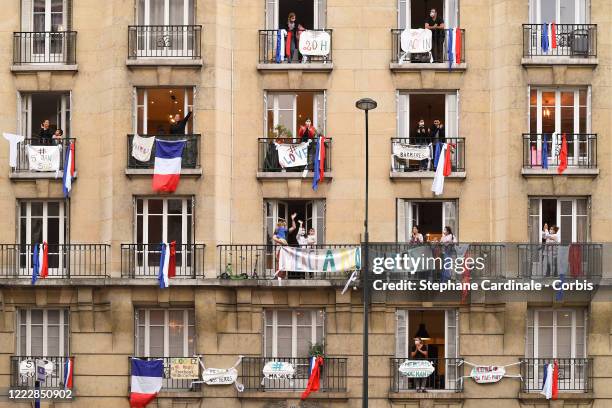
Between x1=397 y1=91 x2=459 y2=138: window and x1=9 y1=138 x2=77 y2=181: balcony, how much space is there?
35.7ft

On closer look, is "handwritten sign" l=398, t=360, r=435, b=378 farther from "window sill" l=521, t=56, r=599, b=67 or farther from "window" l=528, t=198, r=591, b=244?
"window sill" l=521, t=56, r=599, b=67

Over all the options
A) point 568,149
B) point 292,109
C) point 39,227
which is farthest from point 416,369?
point 39,227

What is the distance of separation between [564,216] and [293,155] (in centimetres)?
911

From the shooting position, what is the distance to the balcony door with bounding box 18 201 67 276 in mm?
55188

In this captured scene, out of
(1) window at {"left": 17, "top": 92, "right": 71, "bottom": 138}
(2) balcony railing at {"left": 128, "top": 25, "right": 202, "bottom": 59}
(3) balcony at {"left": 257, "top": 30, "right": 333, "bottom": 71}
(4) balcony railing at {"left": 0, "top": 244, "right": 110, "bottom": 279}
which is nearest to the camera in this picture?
(4) balcony railing at {"left": 0, "top": 244, "right": 110, "bottom": 279}

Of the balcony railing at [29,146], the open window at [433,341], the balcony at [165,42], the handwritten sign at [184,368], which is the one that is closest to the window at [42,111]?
the balcony railing at [29,146]

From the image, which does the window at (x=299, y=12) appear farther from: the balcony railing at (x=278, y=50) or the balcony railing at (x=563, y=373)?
the balcony railing at (x=563, y=373)

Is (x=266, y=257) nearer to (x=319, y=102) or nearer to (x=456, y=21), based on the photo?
(x=319, y=102)

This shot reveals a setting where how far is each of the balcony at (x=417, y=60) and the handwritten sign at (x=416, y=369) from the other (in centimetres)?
961

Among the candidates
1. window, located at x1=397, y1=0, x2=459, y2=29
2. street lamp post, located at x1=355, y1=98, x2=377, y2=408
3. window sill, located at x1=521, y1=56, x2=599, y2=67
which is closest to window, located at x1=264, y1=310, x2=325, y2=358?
street lamp post, located at x1=355, y1=98, x2=377, y2=408

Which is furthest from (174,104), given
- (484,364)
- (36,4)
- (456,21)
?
(484,364)

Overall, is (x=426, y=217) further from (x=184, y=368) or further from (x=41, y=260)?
(x=41, y=260)

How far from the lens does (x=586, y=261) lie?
53.7 metres

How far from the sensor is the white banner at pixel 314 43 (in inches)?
2157
